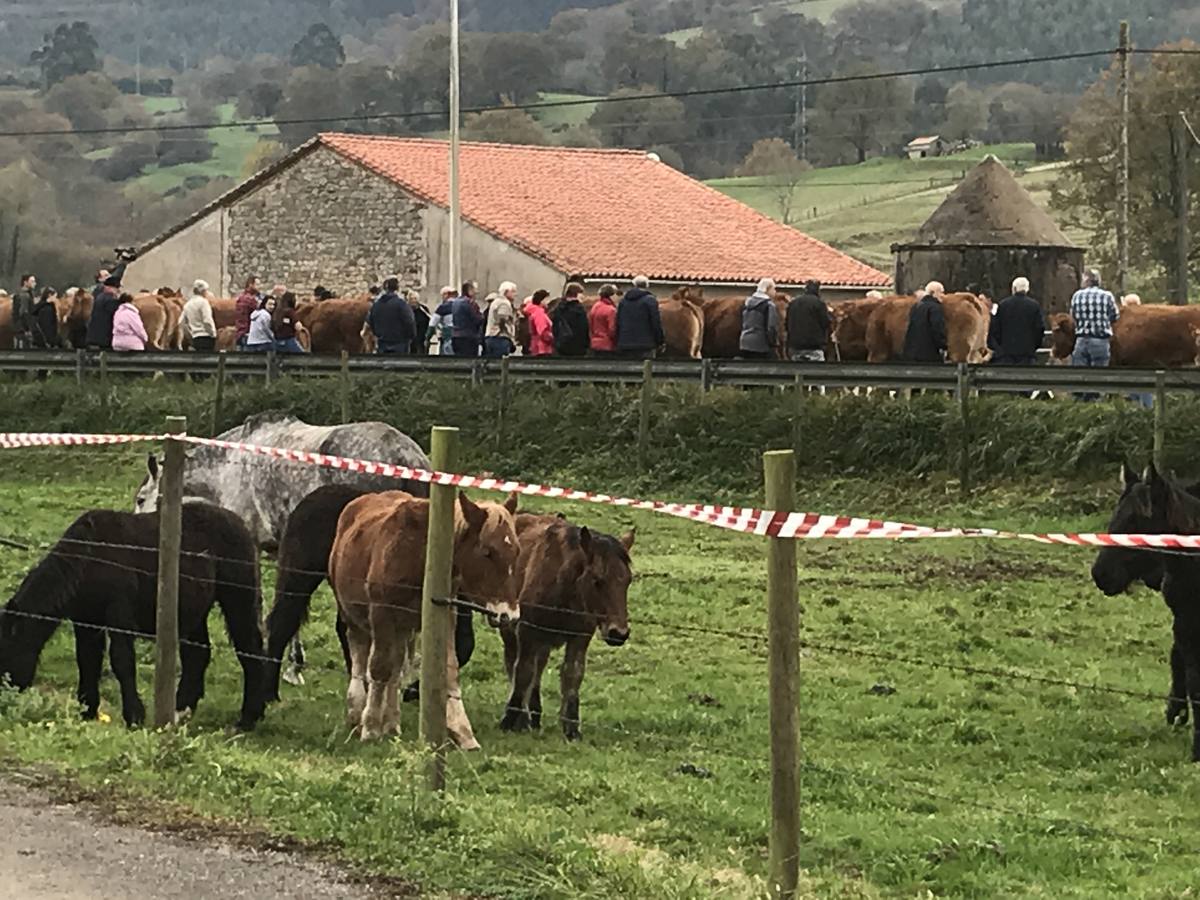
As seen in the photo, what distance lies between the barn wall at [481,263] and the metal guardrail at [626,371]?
58.2 ft

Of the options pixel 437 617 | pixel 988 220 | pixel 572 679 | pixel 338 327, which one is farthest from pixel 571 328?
pixel 437 617

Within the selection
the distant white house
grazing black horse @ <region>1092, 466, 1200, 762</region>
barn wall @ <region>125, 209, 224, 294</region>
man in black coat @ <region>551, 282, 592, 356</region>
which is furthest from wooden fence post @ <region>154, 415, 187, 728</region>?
the distant white house

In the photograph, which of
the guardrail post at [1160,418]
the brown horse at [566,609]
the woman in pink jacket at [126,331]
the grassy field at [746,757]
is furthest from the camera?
the woman in pink jacket at [126,331]

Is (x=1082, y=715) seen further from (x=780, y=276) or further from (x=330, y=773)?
(x=780, y=276)

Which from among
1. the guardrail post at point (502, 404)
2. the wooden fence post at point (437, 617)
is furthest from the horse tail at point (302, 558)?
A: the guardrail post at point (502, 404)

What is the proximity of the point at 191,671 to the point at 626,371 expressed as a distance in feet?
49.1

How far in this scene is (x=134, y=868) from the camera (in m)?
8.55

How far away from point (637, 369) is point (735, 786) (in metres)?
16.4

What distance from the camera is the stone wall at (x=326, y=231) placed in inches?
2010

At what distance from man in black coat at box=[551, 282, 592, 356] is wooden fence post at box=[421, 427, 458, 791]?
2003cm

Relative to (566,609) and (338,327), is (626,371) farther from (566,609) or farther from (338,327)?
(566,609)

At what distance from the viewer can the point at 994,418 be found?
24.9 meters

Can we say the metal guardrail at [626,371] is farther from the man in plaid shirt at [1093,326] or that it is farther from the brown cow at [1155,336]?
the brown cow at [1155,336]

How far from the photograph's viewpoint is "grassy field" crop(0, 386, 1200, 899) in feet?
30.2
